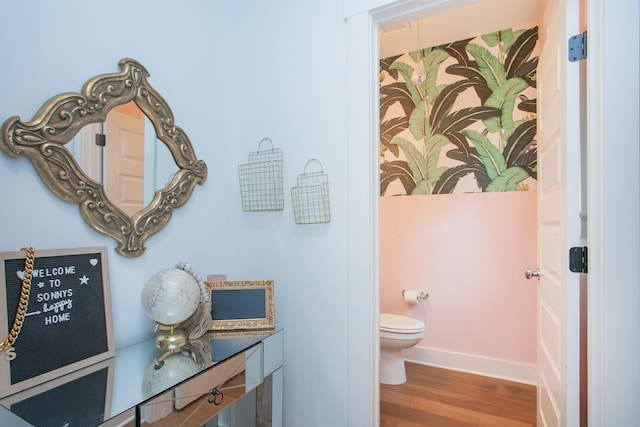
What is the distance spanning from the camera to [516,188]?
242 cm

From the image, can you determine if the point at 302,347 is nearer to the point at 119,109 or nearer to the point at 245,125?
the point at 245,125

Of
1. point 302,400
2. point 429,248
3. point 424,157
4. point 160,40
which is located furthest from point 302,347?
point 424,157

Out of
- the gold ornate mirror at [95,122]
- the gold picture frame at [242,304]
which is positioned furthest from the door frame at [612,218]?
the gold ornate mirror at [95,122]

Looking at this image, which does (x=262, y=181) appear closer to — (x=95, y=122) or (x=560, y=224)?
(x=95, y=122)

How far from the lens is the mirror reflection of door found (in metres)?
1.11

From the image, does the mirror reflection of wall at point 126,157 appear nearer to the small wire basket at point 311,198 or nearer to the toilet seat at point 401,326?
the small wire basket at point 311,198

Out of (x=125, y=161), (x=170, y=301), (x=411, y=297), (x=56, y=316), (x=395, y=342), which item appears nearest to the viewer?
(x=56, y=316)

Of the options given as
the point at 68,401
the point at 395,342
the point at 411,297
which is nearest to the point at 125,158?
the point at 68,401

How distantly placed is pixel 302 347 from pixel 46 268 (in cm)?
96

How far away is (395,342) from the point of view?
230 cm

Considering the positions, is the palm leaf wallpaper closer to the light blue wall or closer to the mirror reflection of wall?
the light blue wall

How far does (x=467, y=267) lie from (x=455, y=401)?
0.94m

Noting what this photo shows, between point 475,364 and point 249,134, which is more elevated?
point 249,134

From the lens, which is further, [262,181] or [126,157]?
[262,181]
